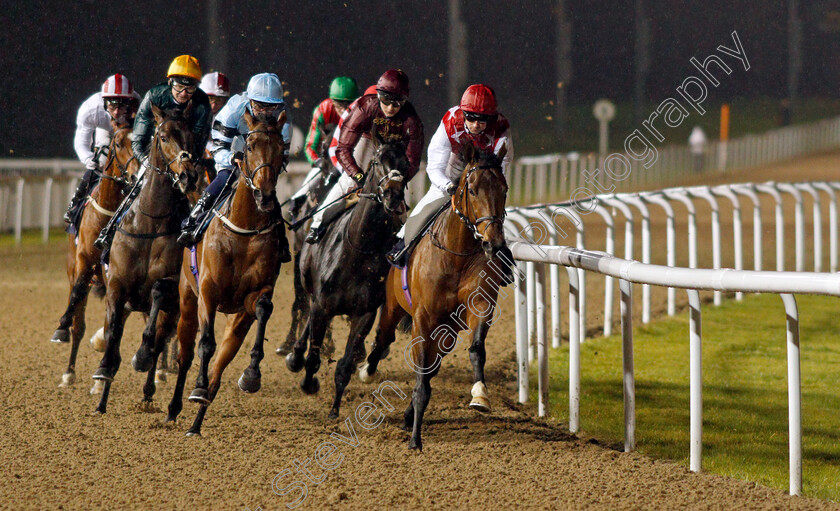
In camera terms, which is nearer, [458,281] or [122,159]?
[458,281]

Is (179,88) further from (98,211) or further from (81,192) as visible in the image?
(81,192)

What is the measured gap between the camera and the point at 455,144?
17.7 feet

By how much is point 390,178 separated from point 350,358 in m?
1.17

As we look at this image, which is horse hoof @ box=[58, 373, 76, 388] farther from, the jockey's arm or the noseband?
the noseband

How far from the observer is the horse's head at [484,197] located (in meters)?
4.73

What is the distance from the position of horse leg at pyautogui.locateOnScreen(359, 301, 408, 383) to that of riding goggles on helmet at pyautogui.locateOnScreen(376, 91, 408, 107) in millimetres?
1173

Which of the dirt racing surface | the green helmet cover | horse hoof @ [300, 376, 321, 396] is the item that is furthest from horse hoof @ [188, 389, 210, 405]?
the green helmet cover

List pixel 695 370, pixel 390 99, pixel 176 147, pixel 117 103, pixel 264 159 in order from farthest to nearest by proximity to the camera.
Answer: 1. pixel 117 103
2. pixel 390 99
3. pixel 176 147
4. pixel 264 159
5. pixel 695 370

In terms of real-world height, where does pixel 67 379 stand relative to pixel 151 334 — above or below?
below

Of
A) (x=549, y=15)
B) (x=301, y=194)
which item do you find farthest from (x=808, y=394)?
(x=549, y=15)

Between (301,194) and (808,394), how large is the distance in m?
3.71

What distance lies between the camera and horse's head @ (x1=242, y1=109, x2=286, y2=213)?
5.27 meters

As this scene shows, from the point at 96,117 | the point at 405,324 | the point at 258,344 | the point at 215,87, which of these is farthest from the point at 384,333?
the point at 96,117

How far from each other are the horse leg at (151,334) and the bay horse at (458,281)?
172cm
